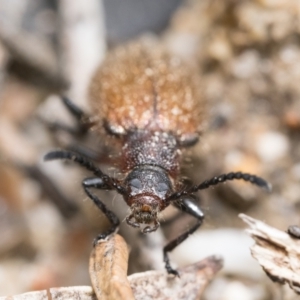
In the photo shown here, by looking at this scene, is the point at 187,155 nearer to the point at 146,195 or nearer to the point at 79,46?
the point at 146,195

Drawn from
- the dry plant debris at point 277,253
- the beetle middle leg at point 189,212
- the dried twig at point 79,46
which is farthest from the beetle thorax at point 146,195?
the dried twig at point 79,46

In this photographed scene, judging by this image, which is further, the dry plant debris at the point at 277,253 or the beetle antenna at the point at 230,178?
the beetle antenna at the point at 230,178

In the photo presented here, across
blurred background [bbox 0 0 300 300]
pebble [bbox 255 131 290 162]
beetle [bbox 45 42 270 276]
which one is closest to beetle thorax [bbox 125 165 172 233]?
beetle [bbox 45 42 270 276]

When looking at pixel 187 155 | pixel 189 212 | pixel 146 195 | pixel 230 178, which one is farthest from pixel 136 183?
pixel 187 155

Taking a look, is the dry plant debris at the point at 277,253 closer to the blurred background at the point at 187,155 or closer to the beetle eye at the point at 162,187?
the beetle eye at the point at 162,187

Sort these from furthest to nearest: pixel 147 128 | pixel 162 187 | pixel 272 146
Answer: pixel 272 146 → pixel 147 128 → pixel 162 187

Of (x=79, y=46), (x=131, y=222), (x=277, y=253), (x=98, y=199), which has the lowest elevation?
(x=277, y=253)

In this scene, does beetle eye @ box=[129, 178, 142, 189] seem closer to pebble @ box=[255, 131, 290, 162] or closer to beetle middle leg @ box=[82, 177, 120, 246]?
beetle middle leg @ box=[82, 177, 120, 246]
